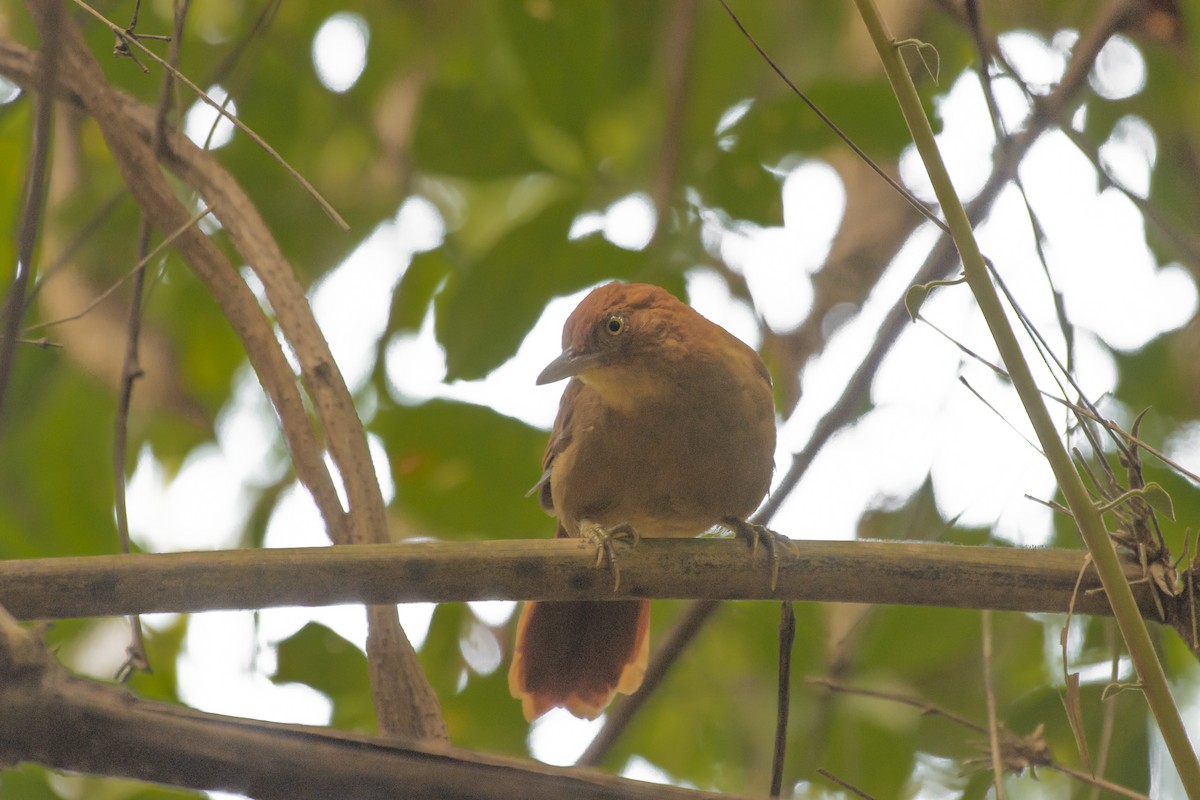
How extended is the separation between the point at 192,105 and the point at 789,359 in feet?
6.72

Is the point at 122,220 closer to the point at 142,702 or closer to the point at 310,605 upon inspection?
the point at 310,605

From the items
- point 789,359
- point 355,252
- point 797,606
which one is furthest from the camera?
point 789,359

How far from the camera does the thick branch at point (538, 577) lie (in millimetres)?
1713

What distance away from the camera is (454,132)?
10.8 ft

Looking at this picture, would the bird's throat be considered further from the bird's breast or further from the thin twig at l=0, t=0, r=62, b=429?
the thin twig at l=0, t=0, r=62, b=429

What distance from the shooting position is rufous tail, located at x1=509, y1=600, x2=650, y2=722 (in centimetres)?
325

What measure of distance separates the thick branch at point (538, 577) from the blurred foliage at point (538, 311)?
0.76m

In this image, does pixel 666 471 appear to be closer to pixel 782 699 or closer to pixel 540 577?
pixel 782 699

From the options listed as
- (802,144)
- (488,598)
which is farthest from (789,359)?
(488,598)

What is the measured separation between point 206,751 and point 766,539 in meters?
1.43

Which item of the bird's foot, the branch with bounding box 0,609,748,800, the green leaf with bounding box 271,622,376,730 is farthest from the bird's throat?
the branch with bounding box 0,609,748,800

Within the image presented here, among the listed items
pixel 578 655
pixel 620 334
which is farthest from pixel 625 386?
pixel 578 655

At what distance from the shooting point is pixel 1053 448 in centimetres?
157

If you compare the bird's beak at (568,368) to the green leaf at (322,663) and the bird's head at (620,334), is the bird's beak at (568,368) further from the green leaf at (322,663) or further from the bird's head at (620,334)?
the green leaf at (322,663)
